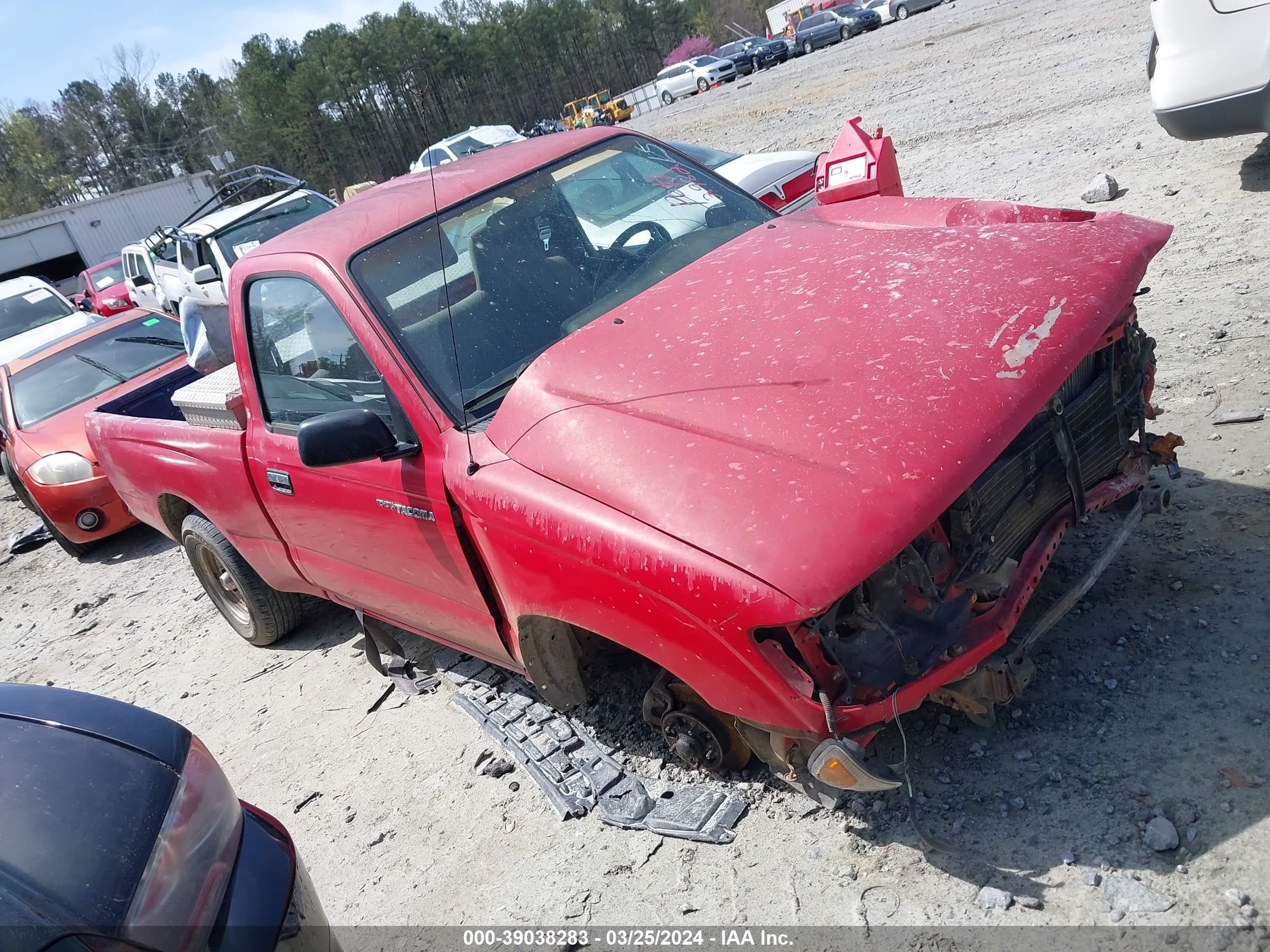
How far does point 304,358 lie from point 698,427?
173 centimetres

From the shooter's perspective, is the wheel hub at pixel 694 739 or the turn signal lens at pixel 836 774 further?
the wheel hub at pixel 694 739

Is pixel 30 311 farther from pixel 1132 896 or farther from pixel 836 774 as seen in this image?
pixel 1132 896

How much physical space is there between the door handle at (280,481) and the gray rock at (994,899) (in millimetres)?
2692

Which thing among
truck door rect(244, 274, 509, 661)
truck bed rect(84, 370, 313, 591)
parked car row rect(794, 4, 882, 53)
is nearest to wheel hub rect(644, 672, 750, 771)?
truck door rect(244, 274, 509, 661)

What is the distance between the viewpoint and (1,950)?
66.6 inches

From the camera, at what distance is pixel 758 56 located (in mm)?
37281

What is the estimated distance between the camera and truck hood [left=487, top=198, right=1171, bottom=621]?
84.7 inches

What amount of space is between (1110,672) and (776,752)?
1.13m

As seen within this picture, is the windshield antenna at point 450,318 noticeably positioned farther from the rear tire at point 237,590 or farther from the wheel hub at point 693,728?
the rear tire at point 237,590

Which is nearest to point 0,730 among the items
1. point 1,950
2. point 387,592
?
point 1,950

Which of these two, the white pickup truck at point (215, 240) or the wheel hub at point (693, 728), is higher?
the white pickup truck at point (215, 240)

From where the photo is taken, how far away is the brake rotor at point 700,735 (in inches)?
109

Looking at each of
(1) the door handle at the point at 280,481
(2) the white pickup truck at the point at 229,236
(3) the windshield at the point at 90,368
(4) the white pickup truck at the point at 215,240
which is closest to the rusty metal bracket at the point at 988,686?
(1) the door handle at the point at 280,481

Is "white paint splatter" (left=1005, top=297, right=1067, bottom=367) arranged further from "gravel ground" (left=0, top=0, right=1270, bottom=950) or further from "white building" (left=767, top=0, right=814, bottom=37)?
"white building" (left=767, top=0, right=814, bottom=37)
